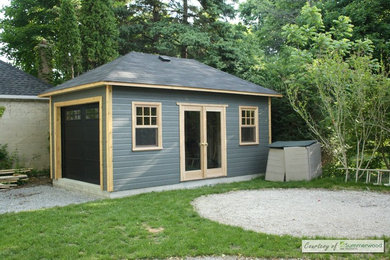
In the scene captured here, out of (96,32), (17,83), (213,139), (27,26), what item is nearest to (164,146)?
(213,139)

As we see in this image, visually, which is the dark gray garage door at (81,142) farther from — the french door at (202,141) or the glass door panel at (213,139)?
the glass door panel at (213,139)

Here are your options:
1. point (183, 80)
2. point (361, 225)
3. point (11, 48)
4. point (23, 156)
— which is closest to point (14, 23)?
point (11, 48)

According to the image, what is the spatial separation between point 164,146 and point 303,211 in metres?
3.77

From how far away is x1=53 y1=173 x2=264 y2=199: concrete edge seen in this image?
8.42m

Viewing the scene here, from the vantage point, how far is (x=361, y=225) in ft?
18.5

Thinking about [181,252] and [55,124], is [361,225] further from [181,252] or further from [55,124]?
[55,124]

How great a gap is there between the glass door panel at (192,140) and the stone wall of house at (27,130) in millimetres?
5659

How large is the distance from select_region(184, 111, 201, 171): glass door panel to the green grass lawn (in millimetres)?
2446

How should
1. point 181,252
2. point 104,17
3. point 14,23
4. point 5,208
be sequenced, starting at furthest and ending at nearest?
1. point 14,23
2. point 104,17
3. point 5,208
4. point 181,252

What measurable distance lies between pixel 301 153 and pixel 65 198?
6.20m

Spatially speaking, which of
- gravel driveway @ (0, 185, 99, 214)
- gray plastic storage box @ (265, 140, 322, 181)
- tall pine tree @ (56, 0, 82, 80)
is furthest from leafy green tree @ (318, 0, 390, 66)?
gravel driveway @ (0, 185, 99, 214)

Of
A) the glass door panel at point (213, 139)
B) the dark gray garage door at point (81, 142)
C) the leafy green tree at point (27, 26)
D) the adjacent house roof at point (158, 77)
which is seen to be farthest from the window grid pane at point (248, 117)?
the leafy green tree at point (27, 26)

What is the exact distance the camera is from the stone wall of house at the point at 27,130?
11904 millimetres

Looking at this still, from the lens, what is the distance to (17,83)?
42.1ft
